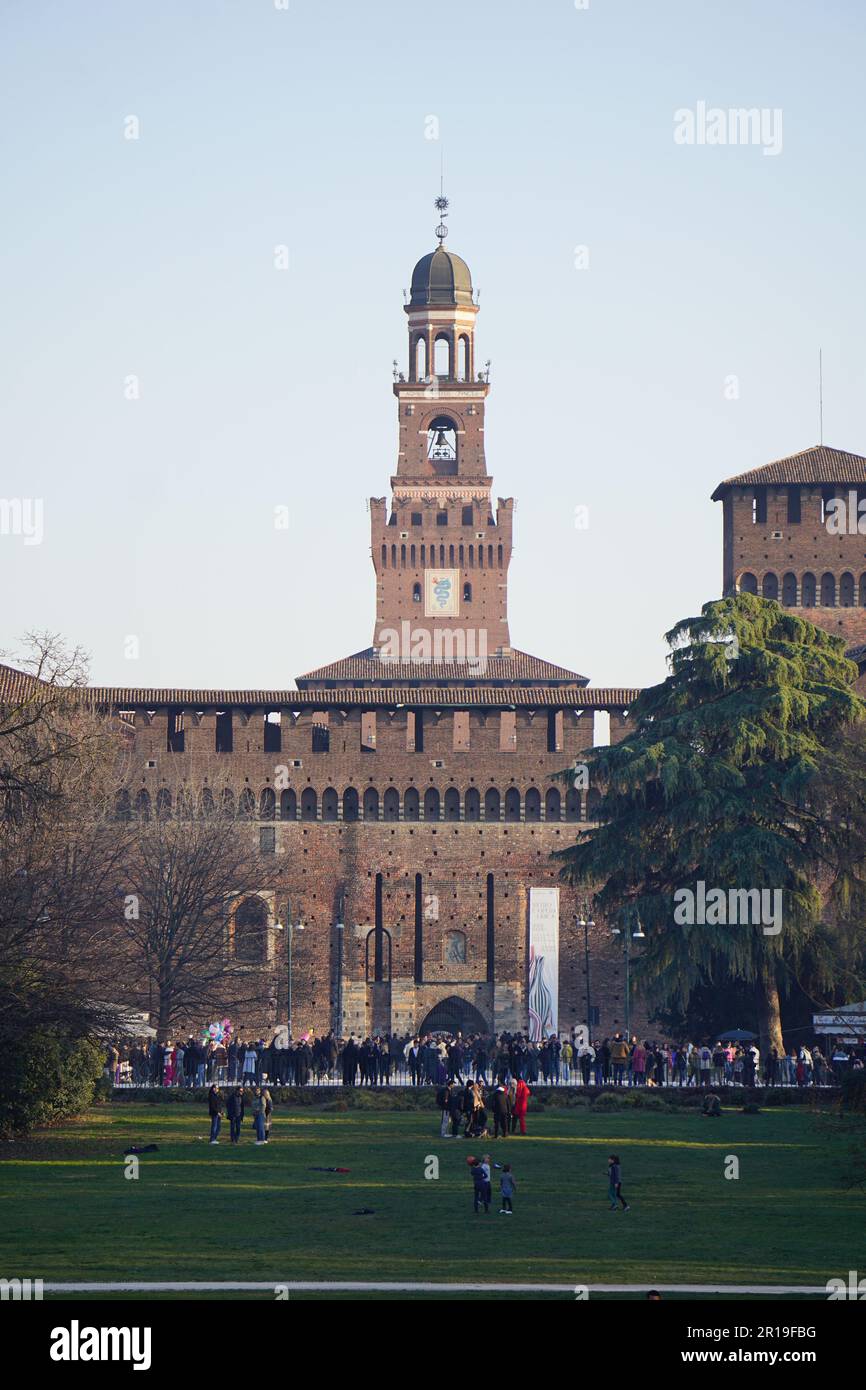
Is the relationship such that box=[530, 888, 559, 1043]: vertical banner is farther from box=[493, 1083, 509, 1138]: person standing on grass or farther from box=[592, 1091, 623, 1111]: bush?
box=[493, 1083, 509, 1138]: person standing on grass

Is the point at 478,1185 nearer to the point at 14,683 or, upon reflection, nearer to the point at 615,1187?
the point at 615,1187

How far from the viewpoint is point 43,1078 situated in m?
38.2

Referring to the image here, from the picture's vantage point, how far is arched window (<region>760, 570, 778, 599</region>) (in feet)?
240

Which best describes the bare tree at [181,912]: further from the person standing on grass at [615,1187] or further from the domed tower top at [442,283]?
the domed tower top at [442,283]

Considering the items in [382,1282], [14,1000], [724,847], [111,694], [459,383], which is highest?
[459,383]

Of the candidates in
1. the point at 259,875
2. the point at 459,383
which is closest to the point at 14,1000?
the point at 259,875

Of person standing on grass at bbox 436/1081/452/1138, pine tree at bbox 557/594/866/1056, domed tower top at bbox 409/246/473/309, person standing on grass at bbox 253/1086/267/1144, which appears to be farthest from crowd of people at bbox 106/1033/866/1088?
domed tower top at bbox 409/246/473/309

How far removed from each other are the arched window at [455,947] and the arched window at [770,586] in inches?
568

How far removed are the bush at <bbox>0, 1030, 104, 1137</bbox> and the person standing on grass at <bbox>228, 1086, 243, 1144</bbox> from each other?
10.5 feet

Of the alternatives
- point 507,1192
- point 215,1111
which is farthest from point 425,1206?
point 215,1111

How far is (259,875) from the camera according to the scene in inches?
2618

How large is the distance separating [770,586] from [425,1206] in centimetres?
4647

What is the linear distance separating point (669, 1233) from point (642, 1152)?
893 cm
